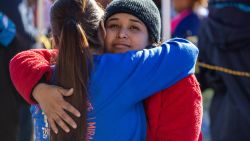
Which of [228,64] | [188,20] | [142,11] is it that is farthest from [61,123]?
[188,20]

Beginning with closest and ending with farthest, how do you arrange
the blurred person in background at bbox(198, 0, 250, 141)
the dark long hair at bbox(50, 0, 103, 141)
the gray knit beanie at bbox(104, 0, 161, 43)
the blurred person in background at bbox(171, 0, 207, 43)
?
the dark long hair at bbox(50, 0, 103, 141) < the gray knit beanie at bbox(104, 0, 161, 43) < the blurred person in background at bbox(198, 0, 250, 141) < the blurred person in background at bbox(171, 0, 207, 43)

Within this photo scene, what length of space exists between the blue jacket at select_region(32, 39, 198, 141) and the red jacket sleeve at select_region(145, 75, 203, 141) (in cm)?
3

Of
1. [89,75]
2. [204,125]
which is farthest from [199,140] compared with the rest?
[204,125]

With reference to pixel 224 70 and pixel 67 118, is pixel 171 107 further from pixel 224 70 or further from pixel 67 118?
pixel 224 70

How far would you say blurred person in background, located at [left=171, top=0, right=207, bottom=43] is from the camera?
478 cm

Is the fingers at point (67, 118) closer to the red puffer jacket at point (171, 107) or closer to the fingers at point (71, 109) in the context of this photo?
the fingers at point (71, 109)

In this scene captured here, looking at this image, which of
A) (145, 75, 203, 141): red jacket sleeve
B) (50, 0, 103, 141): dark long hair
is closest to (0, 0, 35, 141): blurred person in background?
(50, 0, 103, 141): dark long hair

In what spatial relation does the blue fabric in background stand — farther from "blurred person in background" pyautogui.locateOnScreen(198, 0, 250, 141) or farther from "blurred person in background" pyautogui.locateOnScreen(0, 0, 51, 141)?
"blurred person in background" pyautogui.locateOnScreen(198, 0, 250, 141)

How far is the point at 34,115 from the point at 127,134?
0.35 meters

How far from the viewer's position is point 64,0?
72.8 inches

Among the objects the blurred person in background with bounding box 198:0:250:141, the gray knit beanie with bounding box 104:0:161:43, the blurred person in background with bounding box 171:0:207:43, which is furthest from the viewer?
the blurred person in background with bounding box 171:0:207:43

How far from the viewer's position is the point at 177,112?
181cm

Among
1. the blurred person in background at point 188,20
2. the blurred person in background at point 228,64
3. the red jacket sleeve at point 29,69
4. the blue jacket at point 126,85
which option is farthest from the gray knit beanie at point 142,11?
the blurred person in background at point 188,20

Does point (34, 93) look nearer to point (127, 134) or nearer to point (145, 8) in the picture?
point (127, 134)
